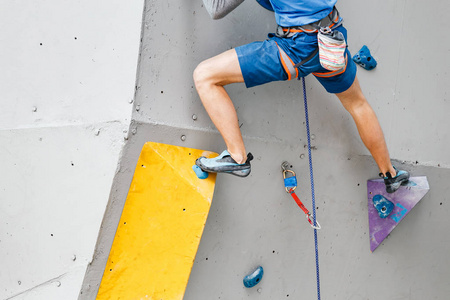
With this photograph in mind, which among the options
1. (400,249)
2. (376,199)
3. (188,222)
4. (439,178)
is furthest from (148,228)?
(439,178)

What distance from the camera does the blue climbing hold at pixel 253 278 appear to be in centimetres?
231

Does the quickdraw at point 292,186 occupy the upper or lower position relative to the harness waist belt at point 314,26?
lower

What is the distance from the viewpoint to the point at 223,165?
196 cm

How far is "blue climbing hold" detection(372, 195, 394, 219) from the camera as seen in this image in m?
2.62

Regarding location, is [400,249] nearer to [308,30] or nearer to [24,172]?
[308,30]

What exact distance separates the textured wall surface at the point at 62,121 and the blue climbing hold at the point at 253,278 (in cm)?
72

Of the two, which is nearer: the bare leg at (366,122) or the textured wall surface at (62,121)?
the textured wall surface at (62,121)

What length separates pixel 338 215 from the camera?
8.42 ft

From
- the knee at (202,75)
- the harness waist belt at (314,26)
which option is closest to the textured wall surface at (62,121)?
the knee at (202,75)

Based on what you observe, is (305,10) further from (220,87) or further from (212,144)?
(212,144)

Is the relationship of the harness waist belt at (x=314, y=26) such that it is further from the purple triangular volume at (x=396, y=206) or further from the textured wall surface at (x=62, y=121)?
the purple triangular volume at (x=396, y=206)

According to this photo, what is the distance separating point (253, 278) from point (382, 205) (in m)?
0.78

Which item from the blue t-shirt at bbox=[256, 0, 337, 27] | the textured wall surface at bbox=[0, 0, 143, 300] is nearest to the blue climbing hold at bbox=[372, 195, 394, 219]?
the blue t-shirt at bbox=[256, 0, 337, 27]

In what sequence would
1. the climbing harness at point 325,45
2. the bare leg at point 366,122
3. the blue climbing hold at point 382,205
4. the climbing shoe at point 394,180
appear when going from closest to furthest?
the climbing harness at point 325,45 < the bare leg at point 366,122 < the climbing shoe at point 394,180 < the blue climbing hold at point 382,205
